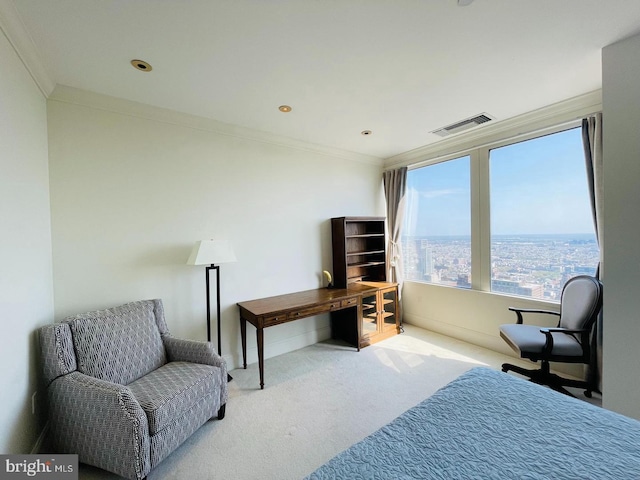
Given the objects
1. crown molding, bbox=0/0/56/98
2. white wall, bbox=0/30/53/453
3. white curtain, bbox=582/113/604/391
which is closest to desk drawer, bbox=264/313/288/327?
white wall, bbox=0/30/53/453

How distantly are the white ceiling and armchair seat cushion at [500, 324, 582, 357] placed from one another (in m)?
2.29

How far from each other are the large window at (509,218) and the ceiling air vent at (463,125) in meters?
0.40

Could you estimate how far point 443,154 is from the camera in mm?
3777

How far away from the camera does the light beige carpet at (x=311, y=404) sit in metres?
1.74

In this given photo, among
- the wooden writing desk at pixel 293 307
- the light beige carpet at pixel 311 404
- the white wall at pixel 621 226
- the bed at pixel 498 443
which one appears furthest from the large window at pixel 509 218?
the bed at pixel 498 443

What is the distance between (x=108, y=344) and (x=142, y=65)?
2092mm

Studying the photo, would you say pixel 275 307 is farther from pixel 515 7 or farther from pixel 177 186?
pixel 515 7

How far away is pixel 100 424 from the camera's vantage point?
5.13 feet

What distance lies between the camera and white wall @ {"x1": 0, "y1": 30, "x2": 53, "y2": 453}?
58.0 inches

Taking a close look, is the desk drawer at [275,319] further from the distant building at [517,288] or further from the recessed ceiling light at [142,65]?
the distant building at [517,288]

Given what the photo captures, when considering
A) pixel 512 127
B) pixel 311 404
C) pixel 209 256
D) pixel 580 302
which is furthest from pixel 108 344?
pixel 512 127

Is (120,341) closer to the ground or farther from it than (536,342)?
farther from it

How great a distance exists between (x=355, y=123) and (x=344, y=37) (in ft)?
4.46

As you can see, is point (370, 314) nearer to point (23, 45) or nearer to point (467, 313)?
point (467, 313)
